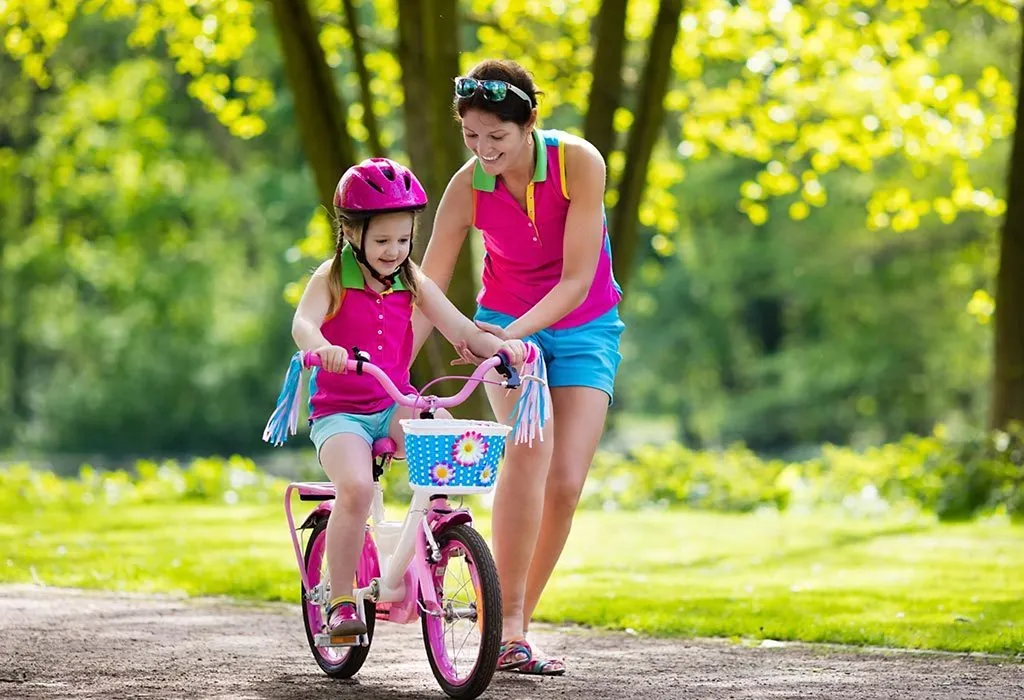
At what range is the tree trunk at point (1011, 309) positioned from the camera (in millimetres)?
13102

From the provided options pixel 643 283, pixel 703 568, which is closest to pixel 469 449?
pixel 703 568

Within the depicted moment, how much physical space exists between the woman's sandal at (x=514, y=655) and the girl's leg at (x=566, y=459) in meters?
0.20

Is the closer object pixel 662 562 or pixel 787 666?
pixel 787 666

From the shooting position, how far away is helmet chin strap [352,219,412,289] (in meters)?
4.71

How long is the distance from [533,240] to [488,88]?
603 mm

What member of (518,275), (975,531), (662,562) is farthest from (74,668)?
(975,531)

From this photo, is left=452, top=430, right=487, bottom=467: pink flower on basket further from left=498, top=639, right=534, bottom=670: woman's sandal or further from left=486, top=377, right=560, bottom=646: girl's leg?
left=498, top=639, right=534, bottom=670: woman's sandal

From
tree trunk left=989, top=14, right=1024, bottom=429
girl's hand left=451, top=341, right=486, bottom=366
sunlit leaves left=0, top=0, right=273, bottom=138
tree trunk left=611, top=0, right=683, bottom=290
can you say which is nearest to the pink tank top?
girl's hand left=451, top=341, right=486, bottom=366

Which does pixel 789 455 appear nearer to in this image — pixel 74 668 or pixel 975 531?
pixel 975 531

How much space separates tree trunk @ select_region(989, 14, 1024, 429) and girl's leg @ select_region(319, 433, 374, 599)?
9487 millimetres

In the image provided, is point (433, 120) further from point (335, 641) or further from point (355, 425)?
point (335, 641)

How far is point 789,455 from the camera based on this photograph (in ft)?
116

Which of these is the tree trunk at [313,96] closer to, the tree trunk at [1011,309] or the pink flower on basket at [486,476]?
the tree trunk at [1011,309]

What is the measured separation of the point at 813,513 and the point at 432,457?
8625mm
